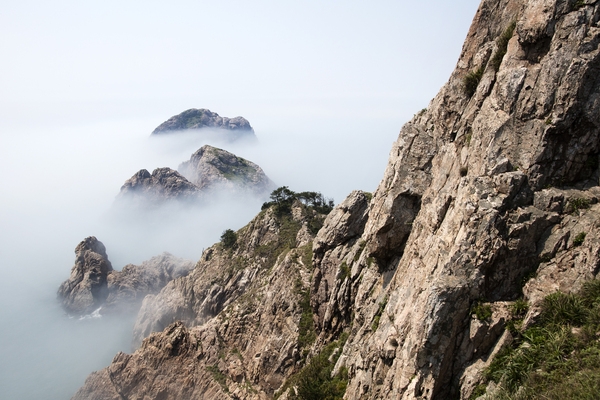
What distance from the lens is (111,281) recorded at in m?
135

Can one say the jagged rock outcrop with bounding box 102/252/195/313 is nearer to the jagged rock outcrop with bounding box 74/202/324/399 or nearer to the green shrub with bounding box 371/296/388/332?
the jagged rock outcrop with bounding box 74/202/324/399

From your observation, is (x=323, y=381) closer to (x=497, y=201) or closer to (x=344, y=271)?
(x=344, y=271)

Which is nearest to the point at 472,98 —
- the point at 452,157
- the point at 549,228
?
the point at 452,157

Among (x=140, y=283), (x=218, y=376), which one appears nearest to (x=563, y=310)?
(x=218, y=376)

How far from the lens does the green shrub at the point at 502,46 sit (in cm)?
2453

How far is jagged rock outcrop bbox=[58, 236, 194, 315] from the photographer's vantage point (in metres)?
128

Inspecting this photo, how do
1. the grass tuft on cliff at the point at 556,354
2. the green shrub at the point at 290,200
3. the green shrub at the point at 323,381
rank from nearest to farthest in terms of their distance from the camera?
1. the grass tuft on cliff at the point at 556,354
2. the green shrub at the point at 323,381
3. the green shrub at the point at 290,200

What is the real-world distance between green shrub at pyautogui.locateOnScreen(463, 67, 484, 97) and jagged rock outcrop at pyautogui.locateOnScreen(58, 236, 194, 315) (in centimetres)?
10977

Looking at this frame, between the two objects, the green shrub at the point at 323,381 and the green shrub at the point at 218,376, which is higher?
the green shrub at the point at 323,381

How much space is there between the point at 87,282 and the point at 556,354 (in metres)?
154

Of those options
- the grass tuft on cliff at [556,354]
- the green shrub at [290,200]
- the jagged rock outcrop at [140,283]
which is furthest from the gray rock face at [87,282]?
the grass tuft on cliff at [556,354]

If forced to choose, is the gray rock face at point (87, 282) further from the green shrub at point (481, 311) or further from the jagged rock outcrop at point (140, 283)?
the green shrub at point (481, 311)

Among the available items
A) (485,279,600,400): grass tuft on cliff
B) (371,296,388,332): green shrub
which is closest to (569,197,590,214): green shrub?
(485,279,600,400): grass tuft on cliff

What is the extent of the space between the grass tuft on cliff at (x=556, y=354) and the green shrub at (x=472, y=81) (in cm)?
1652
